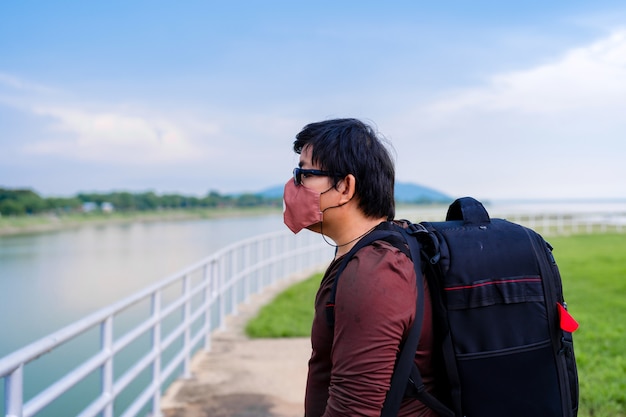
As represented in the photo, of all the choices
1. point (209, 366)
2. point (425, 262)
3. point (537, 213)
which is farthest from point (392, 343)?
point (537, 213)

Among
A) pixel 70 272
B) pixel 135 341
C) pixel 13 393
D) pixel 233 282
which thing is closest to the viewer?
pixel 13 393

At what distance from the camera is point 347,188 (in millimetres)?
1465

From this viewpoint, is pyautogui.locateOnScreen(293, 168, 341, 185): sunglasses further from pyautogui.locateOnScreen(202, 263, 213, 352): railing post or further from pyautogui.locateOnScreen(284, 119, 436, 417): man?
pyautogui.locateOnScreen(202, 263, 213, 352): railing post

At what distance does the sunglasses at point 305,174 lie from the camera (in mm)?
1469

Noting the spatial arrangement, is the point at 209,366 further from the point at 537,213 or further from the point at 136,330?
the point at 537,213

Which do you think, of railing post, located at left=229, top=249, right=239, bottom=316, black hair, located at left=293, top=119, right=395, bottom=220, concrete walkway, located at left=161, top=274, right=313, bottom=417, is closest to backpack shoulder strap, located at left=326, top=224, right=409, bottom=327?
black hair, located at left=293, top=119, right=395, bottom=220

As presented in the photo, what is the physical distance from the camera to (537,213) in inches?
879

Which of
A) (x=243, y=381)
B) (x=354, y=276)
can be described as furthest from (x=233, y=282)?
(x=354, y=276)

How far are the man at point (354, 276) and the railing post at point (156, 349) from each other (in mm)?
2815

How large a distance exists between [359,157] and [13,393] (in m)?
1.53

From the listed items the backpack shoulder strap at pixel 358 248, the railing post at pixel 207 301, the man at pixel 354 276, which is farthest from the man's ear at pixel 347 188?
the railing post at pixel 207 301

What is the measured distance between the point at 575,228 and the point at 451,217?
85.0ft

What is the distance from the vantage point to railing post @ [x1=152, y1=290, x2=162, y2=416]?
4180 mm

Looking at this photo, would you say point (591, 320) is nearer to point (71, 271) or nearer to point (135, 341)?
point (135, 341)
